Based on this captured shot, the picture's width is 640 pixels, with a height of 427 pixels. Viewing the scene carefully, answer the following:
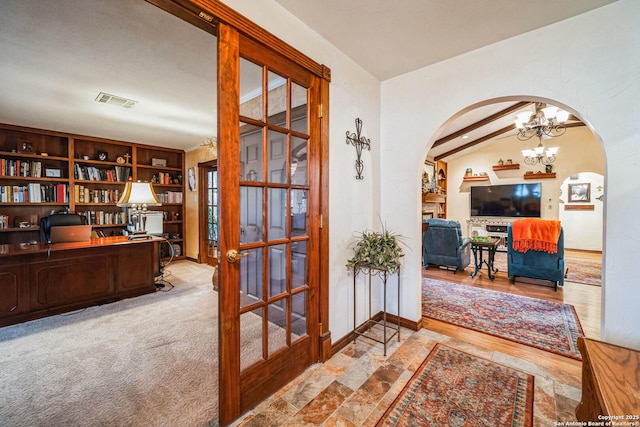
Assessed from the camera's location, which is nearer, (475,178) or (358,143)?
(358,143)

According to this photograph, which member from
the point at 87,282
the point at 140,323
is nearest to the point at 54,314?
the point at 87,282

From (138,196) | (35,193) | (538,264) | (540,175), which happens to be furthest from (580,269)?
(35,193)

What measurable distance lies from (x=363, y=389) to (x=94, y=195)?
18.3 ft

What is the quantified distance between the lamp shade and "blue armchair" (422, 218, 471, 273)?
14.4ft

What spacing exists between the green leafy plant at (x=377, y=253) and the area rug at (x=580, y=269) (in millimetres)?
3787

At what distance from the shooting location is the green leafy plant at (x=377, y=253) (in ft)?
7.25

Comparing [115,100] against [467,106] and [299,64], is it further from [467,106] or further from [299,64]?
[467,106]

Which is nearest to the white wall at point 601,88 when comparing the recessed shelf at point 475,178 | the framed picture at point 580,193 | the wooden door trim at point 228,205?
the wooden door trim at point 228,205

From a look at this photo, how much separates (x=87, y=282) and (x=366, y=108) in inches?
150

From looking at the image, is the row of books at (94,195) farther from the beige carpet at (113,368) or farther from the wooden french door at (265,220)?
the wooden french door at (265,220)

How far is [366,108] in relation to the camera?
8.41 feet

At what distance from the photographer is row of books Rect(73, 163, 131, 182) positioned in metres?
4.60

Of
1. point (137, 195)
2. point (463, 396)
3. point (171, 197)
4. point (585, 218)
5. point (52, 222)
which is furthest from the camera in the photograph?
point (585, 218)

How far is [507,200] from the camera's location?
309 inches
